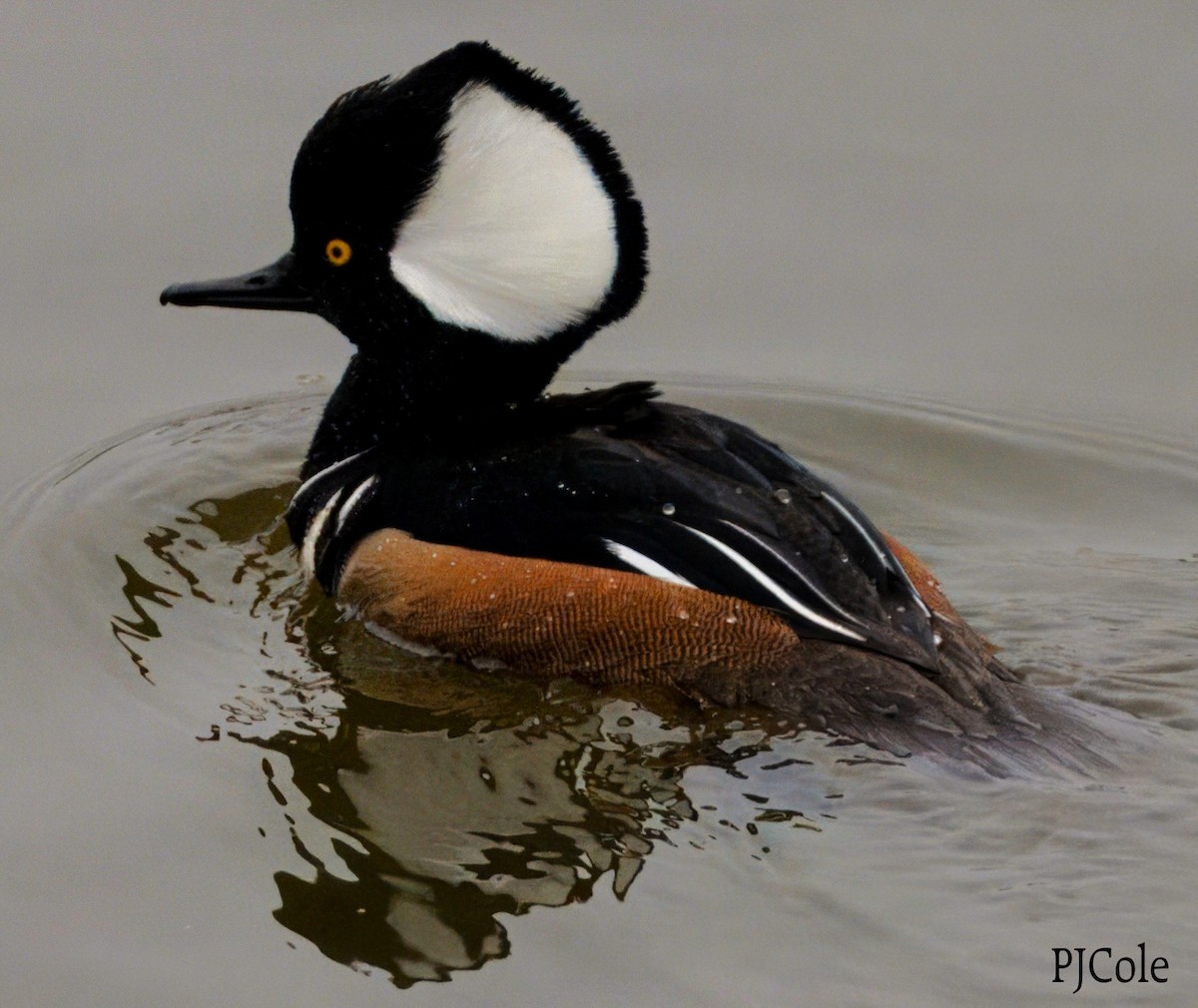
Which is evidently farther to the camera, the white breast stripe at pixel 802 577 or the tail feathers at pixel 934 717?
the white breast stripe at pixel 802 577

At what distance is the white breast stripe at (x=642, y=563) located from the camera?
5504 mm

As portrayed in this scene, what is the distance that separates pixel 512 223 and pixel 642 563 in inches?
48.8

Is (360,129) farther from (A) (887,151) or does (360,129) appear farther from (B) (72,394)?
(A) (887,151)

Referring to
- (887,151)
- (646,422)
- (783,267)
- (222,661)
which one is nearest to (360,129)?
(646,422)

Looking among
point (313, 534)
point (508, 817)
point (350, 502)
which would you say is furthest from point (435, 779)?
point (313, 534)

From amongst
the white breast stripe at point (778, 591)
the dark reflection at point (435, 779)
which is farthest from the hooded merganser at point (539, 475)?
the dark reflection at point (435, 779)

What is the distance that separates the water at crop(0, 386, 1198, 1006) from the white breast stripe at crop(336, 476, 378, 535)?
13.3 inches

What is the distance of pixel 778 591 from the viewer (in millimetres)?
5418

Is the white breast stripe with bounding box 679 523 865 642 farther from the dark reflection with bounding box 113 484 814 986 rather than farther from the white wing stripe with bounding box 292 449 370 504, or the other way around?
the white wing stripe with bounding box 292 449 370 504

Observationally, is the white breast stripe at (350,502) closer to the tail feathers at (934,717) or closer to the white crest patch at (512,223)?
the white crest patch at (512,223)

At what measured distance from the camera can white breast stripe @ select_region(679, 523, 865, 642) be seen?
538cm
